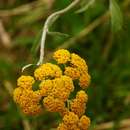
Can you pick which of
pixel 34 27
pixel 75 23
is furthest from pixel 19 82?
pixel 34 27

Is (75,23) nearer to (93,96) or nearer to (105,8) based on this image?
(105,8)

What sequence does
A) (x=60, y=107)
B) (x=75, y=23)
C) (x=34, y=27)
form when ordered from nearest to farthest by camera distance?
(x=60, y=107)
(x=75, y=23)
(x=34, y=27)

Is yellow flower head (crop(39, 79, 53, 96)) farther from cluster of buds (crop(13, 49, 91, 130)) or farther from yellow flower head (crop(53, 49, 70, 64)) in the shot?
yellow flower head (crop(53, 49, 70, 64))

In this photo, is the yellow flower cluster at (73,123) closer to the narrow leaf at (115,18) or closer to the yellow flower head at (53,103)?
the yellow flower head at (53,103)

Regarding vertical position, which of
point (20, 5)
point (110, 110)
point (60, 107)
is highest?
point (20, 5)

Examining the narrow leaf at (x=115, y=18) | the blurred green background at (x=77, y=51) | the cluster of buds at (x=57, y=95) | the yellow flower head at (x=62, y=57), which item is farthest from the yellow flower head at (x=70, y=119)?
the blurred green background at (x=77, y=51)

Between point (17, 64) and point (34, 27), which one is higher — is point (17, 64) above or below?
below

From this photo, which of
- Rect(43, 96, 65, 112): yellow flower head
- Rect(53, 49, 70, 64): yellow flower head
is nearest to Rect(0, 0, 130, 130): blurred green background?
Rect(53, 49, 70, 64): yellow flower head
